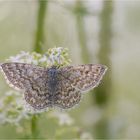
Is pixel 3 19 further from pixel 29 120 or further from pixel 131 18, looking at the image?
pixel 29 120

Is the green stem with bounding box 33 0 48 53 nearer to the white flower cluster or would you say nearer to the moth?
the white flower cluster

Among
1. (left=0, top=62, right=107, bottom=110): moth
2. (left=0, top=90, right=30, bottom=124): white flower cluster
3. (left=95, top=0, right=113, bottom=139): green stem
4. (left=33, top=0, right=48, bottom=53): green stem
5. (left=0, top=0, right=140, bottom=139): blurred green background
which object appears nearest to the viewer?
(left=0, top=62, right=107, bottom=110): moth

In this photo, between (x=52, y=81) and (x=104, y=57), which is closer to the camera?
(x=52, y=81)

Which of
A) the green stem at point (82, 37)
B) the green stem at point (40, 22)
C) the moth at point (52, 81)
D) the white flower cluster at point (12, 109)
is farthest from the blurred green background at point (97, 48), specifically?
the moth at point (52, 81)

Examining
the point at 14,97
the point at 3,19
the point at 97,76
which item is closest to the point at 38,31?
the point at 14,97

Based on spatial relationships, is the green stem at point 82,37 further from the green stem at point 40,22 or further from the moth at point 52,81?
the moth at point 52,81

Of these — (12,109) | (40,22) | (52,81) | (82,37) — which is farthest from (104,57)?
(52,81)

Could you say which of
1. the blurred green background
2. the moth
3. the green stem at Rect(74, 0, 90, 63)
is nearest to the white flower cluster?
the moth

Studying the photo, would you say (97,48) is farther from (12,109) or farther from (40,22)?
(12,109)
